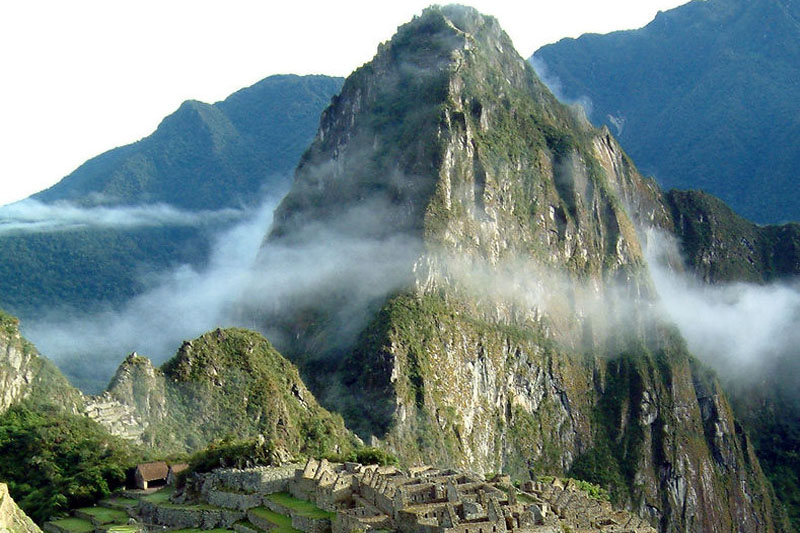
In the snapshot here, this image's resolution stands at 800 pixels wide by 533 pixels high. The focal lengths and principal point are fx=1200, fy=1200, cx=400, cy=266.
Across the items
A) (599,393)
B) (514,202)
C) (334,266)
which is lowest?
(599,393)

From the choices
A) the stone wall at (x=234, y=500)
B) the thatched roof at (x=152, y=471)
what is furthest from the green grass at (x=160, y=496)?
the stone wall at (x=234, y=500)

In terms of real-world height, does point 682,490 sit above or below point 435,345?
below

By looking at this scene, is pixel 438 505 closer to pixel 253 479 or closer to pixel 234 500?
pixel 234 500

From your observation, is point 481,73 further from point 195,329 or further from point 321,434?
point 321,434

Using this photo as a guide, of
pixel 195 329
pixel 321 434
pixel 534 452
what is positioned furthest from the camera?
pixel 195 329

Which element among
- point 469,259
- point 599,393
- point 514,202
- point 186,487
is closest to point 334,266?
point 469,259

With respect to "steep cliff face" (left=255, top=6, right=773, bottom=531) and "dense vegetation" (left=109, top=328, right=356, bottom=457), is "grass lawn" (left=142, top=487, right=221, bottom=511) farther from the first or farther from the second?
"steep cliff face" (left=255, top=6, right=773, bottom=531)
